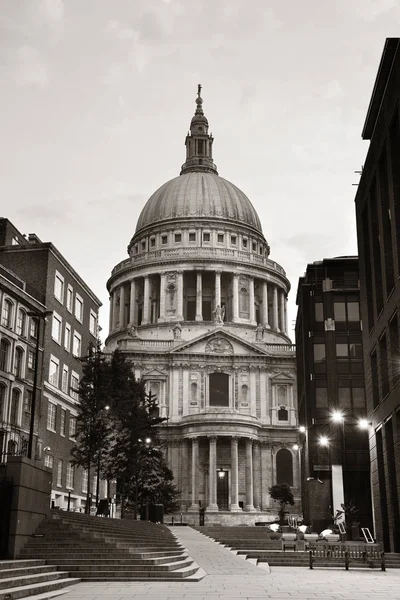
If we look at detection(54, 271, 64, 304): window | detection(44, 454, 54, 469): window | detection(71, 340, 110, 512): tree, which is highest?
detection(54, 271, 64, 304): window

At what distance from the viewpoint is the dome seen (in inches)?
5034

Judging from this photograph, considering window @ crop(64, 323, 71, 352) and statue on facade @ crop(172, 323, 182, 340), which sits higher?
statue on facade @ crop(172, 323, 182, 340)

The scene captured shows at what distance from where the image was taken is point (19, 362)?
1976 inches

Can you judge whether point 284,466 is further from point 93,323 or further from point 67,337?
point 67,337

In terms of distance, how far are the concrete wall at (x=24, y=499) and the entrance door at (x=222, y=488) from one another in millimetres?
68482

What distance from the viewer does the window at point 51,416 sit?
179ft

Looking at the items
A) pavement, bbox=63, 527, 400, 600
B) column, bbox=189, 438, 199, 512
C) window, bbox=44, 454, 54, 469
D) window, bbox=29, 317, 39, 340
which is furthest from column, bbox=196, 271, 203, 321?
pavement, bbox=63, 527, 400, 600

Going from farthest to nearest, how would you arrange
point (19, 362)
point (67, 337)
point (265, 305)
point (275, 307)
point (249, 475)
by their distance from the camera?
point (275, 307) → point (265, 305) → point (249, 475) → point (67, 337) → point (19, 362)

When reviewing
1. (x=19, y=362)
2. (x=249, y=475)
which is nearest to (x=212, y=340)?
(x=249, y=475)

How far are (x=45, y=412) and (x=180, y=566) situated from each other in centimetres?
2931

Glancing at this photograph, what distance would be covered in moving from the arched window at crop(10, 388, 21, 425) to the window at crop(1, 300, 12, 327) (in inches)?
165

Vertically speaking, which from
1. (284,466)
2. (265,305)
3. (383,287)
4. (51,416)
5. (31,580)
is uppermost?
(265,305)

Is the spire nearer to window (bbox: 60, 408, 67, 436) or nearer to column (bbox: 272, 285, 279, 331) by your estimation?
column (bbox: 272, 285, 279, 331)

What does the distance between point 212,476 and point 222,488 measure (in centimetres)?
295
